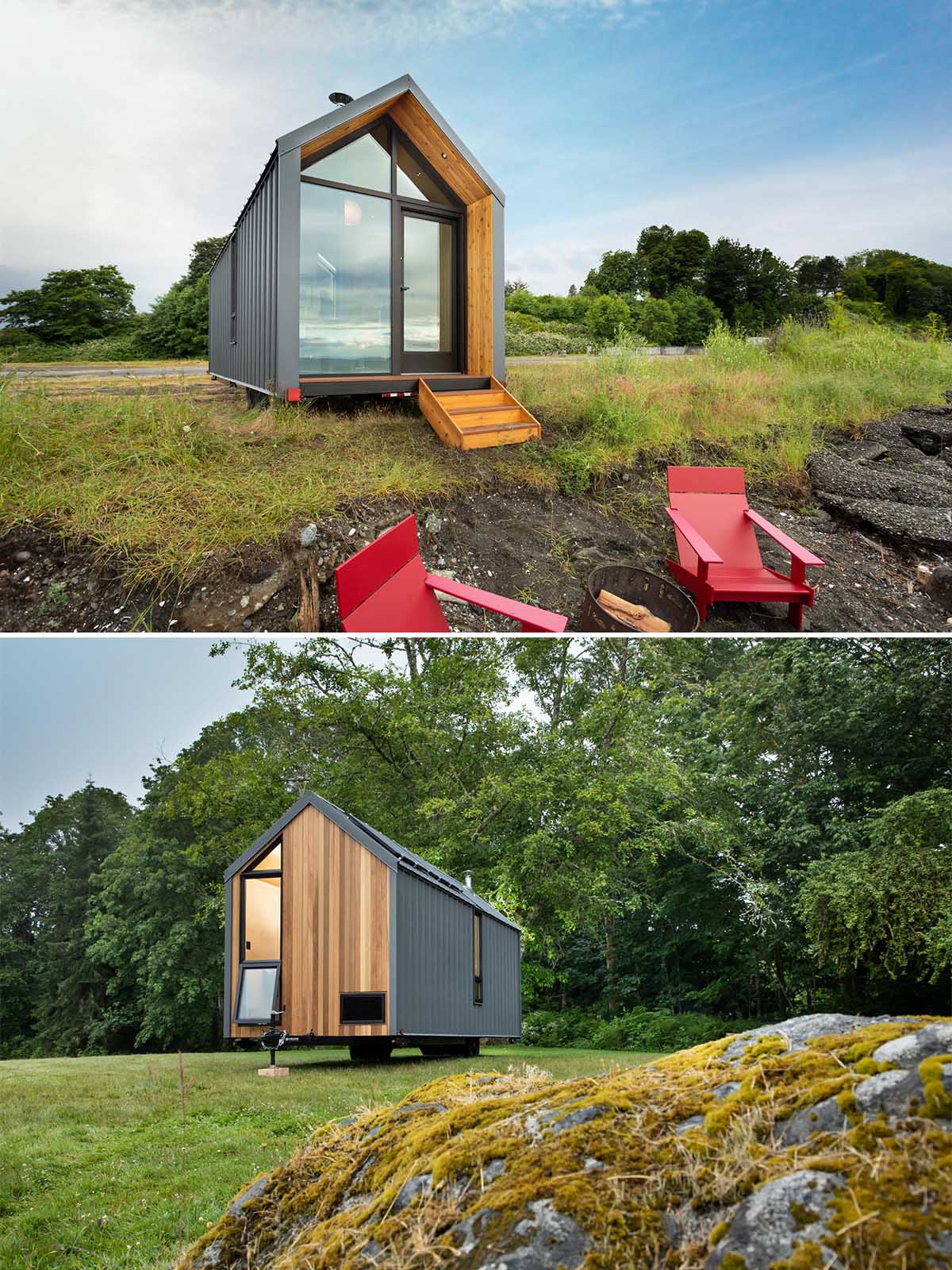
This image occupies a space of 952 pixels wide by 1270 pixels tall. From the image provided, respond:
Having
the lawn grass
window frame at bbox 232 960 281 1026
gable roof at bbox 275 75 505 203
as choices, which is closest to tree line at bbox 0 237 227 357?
gable roof at bbox 275 75 505 203

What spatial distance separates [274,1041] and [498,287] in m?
7.54

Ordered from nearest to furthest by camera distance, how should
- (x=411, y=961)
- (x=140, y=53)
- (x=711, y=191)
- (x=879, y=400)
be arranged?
(x=411, y=961) < (x=140, y=53) < (x=879, y=400) < (x=711, y=191)

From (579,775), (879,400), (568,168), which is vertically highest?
(568,168)

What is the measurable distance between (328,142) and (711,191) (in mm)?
8221

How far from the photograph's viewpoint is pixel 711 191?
13.3 metres

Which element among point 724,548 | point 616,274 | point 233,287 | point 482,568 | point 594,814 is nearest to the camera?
point 482,568

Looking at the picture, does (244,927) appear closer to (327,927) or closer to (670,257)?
(327,927)

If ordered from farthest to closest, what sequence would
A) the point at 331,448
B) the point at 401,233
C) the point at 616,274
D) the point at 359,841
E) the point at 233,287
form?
the point at 616,274, the point at 233,287, the point at 401,233, the point at 331,448, the point at 359,841

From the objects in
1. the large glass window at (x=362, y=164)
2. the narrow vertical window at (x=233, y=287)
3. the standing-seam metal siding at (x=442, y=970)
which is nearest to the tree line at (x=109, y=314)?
the narrow vertical window at (x=233, y=287)

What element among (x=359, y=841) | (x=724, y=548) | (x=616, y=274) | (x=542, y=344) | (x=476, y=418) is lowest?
(x=359, y=841)

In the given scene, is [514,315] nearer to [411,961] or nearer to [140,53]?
[140,53]

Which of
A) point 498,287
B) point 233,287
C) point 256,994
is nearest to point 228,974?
point 256,994

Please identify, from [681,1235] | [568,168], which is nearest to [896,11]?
[568,168]

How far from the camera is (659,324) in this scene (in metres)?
17.5
